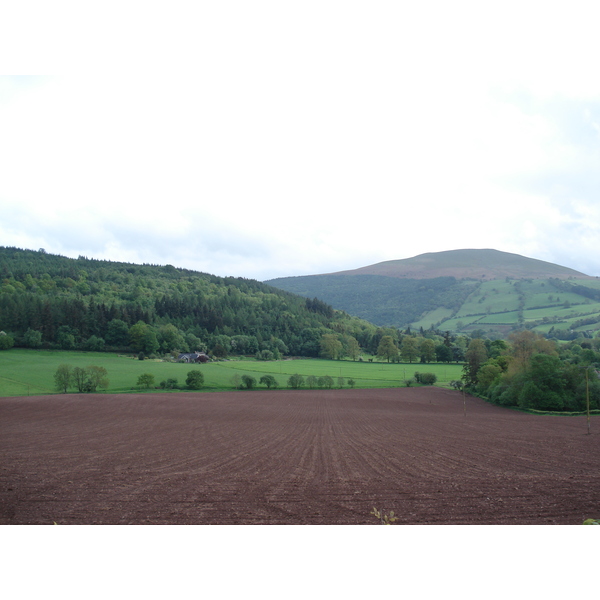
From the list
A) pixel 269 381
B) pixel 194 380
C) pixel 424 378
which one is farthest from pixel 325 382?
pixel 194 380

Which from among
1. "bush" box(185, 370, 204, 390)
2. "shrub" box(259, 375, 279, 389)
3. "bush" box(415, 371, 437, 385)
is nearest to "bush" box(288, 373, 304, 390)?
"shrub" box(259, 375, 279, 389)

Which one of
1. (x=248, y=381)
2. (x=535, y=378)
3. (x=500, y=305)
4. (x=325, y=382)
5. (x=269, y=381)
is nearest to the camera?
(x=535, y=378)

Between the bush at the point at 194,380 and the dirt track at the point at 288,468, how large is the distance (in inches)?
561

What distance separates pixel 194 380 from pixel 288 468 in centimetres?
3351

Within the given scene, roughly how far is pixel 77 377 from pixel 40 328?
19624mm

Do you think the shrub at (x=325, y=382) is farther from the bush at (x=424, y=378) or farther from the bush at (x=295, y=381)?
the bush at (x=424, y=378)

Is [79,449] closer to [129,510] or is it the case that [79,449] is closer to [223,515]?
[129,510]

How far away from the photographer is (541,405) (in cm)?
3209

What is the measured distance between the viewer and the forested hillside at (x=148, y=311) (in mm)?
57281

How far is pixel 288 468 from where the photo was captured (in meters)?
13.1

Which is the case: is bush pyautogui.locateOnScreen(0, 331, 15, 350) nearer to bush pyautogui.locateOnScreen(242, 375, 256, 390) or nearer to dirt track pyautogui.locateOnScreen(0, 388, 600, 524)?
dirt track pyautogui.locateOnScreen(0, 388, 600, 524)

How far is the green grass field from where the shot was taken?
4253 centimetres

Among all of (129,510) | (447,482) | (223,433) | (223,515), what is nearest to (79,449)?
(223,433)

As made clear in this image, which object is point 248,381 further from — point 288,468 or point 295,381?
point 288,468
